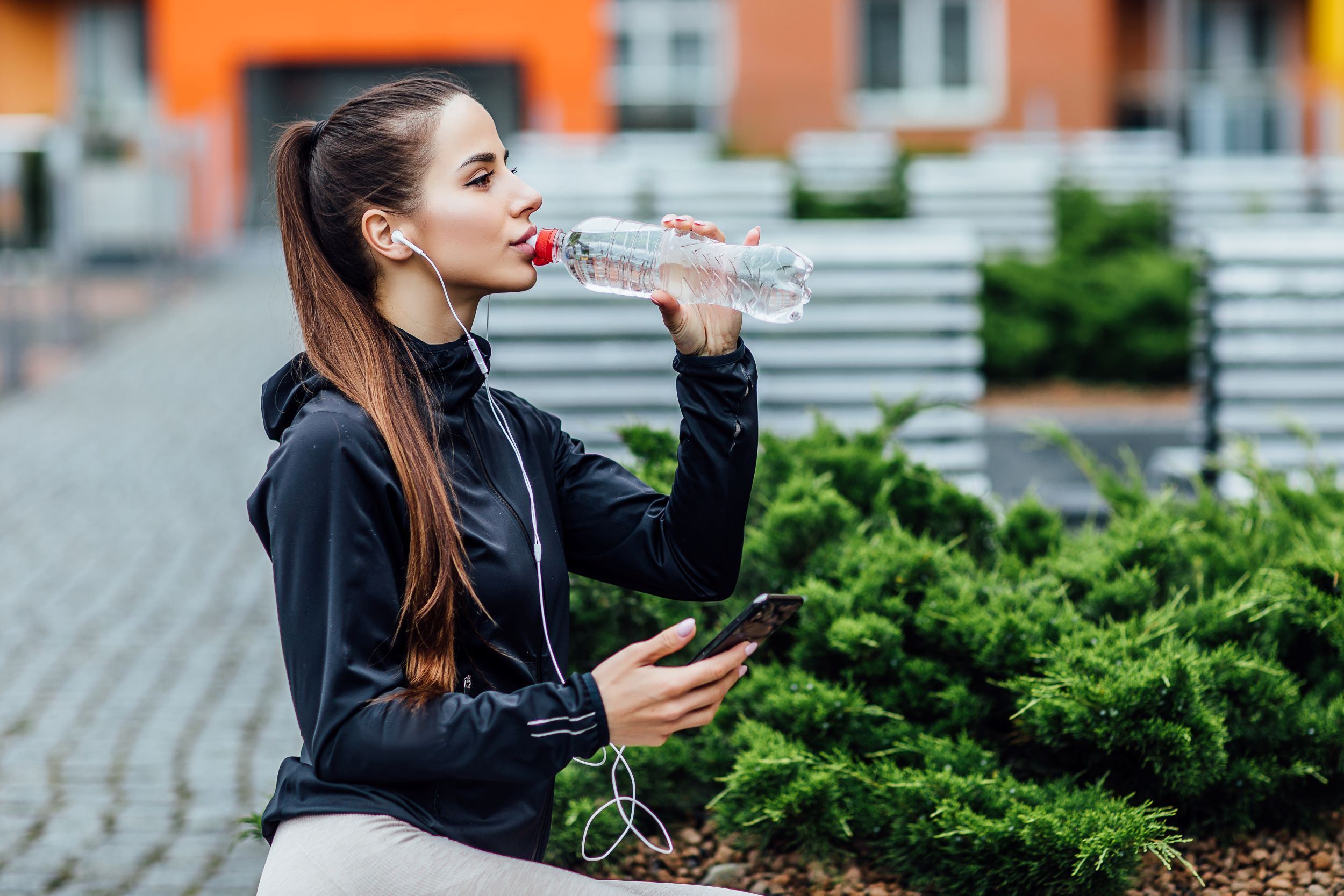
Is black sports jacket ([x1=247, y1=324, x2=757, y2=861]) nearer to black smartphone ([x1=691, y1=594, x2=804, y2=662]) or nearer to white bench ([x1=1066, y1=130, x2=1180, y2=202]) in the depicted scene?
black smartphone ([x1=691, y1=594, x2=804, y2=662])

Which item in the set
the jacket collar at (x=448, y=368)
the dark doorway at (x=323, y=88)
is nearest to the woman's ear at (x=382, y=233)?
the jacket collar at (x=448, y=368)

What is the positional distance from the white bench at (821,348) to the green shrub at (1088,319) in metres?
4.72

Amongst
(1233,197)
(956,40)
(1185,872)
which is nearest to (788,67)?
(956,40)

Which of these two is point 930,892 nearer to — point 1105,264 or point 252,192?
point 1105,264

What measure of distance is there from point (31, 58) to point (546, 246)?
1048 inches

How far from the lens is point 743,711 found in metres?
3.41

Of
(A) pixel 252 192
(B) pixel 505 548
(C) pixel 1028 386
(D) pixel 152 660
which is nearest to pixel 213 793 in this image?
(D) pixel 152 660

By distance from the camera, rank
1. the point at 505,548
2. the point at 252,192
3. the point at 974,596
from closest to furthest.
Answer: the point at 505,548
the point at 974,596
the point at 252,192

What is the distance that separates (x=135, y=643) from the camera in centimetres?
613

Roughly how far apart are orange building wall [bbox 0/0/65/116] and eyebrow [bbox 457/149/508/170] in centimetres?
2621

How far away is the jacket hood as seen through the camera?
7.38 feet

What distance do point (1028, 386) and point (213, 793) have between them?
24.8 feet

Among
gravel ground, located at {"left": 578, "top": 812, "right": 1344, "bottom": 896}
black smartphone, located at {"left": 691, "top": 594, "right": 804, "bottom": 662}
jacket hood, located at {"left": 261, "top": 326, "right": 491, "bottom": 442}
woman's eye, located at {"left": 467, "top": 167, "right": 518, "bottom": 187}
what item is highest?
woman's eye, located at {"left": 467, "top": 167, "right": 518, "bottom": 187}

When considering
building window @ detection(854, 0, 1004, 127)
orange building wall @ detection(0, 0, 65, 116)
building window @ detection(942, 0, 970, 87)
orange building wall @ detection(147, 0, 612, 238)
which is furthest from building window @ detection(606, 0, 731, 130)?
orange building wall @ detection(0, 0, 65, 116)
